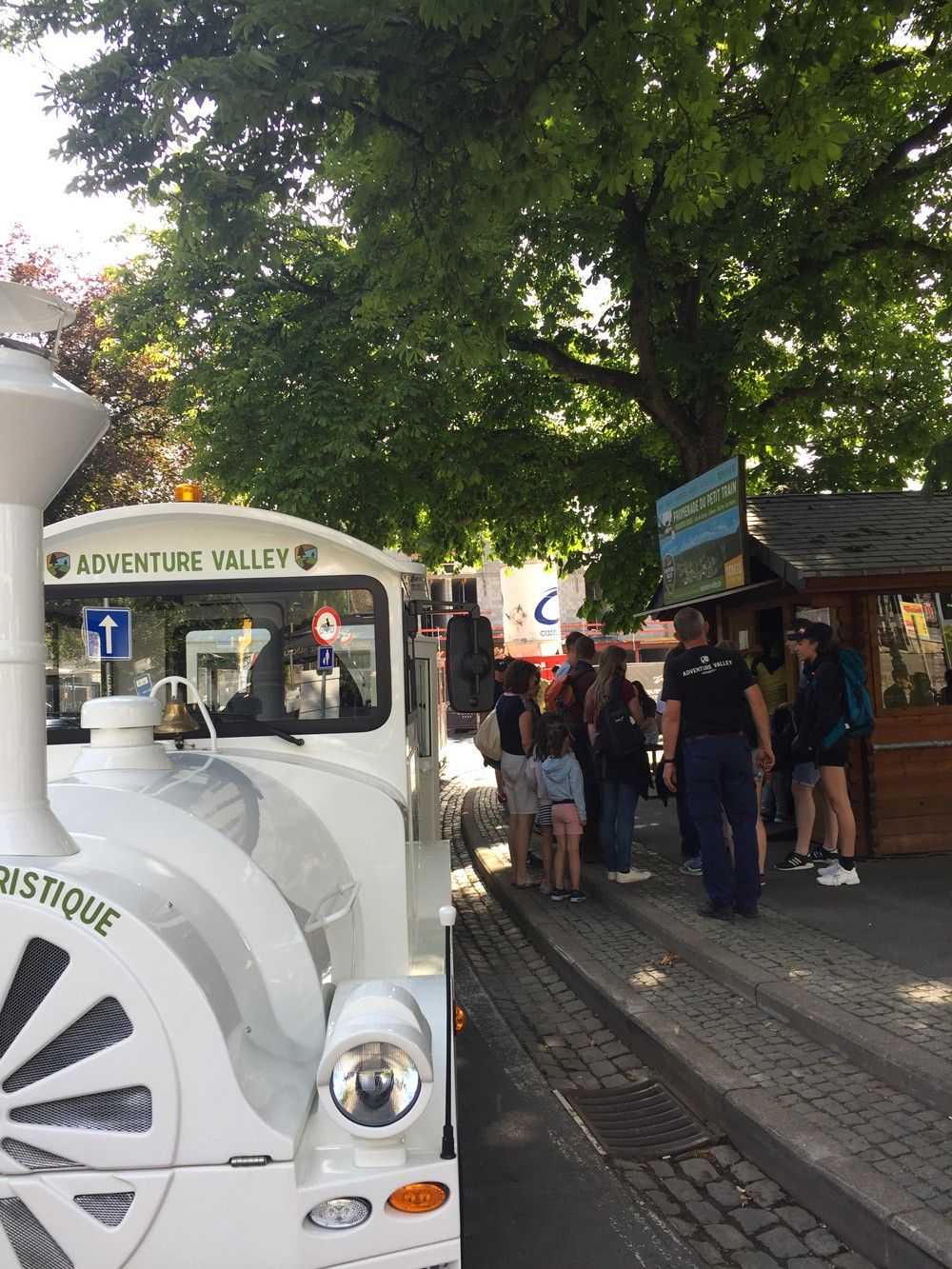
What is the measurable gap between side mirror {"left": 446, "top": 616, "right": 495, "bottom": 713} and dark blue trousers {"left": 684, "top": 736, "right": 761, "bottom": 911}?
2712 millimetres

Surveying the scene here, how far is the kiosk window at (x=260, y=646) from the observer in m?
3.99

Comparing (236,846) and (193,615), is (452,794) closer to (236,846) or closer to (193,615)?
(193,615)

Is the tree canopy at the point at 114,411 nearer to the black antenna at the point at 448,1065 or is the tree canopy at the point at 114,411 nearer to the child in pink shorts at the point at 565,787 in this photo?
the child in pink shorts at the point at 565,787

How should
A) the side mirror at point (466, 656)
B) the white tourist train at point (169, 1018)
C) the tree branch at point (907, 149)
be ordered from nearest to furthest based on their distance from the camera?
the white tourist train at point (169, 1018) → the side mirror at point (466, 656) → the tree branch at point (907, 149)

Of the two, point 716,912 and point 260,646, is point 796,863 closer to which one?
point 716,912

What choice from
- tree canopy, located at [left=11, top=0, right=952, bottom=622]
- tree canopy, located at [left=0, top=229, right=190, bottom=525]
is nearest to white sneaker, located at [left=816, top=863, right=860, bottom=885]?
tree canopy, located at [left=11, top=0, right=952, bottom=622]

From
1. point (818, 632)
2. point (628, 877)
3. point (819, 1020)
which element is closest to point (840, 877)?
point (628, 877)

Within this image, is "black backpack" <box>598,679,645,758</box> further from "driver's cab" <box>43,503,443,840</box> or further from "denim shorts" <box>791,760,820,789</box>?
"driver's cab" <box>43,503,443,840</box>

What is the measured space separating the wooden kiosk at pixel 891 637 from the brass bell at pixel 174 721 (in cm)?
611

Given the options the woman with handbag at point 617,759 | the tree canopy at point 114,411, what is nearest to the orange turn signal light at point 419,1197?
the woman with handbag at point 617,759

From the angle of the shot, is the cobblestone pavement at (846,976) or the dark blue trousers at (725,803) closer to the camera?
the cobblestone pavement at (846,976)

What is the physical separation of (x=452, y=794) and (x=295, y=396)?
8018 mm

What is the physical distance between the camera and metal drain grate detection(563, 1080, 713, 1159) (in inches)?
173

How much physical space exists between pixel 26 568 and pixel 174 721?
1434 millimetres
